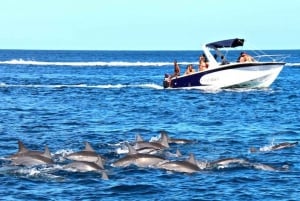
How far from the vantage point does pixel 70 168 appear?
856 inches

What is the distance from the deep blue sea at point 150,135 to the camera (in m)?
19.7

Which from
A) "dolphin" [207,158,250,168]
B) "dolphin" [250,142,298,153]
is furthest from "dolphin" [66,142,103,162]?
"dolphin" [250,142,298,153]

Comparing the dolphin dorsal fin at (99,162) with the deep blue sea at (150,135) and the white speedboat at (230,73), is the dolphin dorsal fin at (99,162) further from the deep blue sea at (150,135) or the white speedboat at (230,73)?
the white speedboat at (230,73)

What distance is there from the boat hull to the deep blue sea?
69 cm

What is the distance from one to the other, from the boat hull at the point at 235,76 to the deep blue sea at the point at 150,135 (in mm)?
686

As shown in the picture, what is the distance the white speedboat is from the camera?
174 ft

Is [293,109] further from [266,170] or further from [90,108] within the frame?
[266,170]

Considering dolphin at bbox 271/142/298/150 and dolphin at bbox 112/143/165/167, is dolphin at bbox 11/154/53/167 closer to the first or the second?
dolphin at bbox 112/143/165/167

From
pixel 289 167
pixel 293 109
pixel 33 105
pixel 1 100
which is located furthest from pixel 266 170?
pixel 1 100

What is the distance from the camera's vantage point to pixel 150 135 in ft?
104

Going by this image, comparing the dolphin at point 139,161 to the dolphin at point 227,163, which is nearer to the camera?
the dolphin at point 139,161
